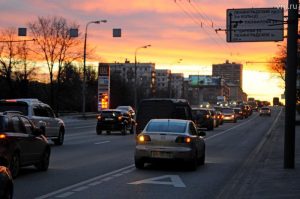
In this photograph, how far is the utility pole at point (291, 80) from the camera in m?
17.0

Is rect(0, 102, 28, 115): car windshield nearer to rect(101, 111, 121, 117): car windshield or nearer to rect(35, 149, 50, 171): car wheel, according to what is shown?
rect(35, 149, 50, 171): car wheel

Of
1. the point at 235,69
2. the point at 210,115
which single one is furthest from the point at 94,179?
the point at 235,69

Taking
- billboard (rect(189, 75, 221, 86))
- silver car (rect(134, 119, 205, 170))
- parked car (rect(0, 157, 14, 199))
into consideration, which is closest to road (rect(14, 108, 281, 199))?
silver car (rect(134, 119, 205, 170))

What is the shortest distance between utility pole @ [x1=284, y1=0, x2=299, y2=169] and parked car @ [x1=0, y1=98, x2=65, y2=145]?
11.1 meters

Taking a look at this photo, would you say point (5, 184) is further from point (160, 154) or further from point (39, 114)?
point (39, 114)

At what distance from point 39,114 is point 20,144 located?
11.2 m

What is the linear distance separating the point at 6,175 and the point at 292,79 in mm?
10738

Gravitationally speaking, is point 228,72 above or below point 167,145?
above

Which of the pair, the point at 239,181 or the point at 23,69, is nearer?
the point at 239,181

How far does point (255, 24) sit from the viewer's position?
19.1 metres

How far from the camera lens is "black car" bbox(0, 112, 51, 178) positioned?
13.7 m

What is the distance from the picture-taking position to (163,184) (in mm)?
13844

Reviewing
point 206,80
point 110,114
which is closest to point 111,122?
point 110,114

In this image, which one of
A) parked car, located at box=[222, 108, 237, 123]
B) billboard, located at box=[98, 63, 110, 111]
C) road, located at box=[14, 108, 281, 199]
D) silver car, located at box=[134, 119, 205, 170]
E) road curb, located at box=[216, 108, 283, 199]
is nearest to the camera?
road, located at box=[14, 108, 281, 199]
